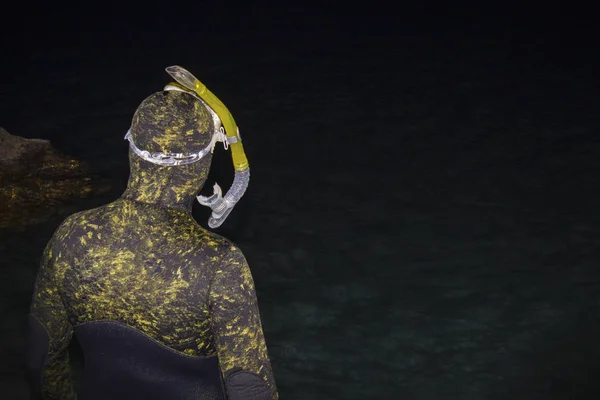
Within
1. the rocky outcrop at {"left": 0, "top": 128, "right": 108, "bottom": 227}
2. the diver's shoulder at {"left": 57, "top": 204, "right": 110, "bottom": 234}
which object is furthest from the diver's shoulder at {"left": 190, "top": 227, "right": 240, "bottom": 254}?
the rocky outcrop at {"left": 0, "top": 128, "right": 108, "bottom": 227}

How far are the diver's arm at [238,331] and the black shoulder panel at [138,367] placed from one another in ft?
0.35

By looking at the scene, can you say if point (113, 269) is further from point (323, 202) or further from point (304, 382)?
point (323, 202)

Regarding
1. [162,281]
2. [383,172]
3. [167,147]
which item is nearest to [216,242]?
[162,281]

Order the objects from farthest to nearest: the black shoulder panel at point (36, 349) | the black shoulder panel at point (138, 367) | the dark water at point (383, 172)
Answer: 1. the dark water at point (383, 172)
2. the black shoulder panel at point (36, 349)
3. the black shoulder panel at point (138, 367)

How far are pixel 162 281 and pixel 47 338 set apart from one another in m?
0.45

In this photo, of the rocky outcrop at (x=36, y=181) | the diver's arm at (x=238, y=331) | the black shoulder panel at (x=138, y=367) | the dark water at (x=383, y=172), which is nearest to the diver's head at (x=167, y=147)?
the diver's arm at (x=238, y=331)

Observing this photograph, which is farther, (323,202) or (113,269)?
(323,202)

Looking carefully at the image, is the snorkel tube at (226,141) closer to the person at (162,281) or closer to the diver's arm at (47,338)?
the person at (162,281)

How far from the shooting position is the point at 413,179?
682cm

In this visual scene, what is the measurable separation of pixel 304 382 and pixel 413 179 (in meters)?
2.49

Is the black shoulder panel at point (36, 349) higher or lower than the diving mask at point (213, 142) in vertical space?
lower

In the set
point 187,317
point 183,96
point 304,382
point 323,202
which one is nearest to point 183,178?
point 183,96

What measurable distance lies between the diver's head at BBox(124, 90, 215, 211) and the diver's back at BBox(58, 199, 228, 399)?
46 mm

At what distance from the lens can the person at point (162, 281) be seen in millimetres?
2363
